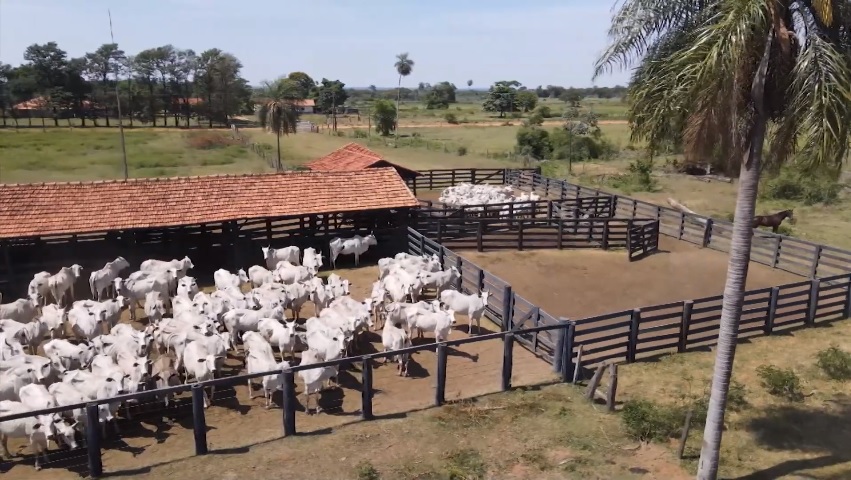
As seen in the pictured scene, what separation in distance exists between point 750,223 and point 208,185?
17269 mm

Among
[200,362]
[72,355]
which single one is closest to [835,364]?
[200,362]

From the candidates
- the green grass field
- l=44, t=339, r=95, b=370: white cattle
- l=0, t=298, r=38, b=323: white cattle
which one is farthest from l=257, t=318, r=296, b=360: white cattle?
the green grass field

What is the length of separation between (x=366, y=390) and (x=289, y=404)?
4.44ft

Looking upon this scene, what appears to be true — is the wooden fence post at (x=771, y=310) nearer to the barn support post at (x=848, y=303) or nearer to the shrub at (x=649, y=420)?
the barn support post at (x=848, y=303)

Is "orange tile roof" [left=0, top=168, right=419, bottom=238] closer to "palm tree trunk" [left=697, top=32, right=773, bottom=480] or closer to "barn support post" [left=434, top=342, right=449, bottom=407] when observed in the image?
"barn support post" [left=434, top=342, right=449, bottom=407]

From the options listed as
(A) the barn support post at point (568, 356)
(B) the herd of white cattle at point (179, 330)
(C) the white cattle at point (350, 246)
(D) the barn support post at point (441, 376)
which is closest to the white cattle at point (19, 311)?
(B) the herd of white cattle at point (179, 330)

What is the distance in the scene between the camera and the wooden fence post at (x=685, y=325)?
14148 millimetres

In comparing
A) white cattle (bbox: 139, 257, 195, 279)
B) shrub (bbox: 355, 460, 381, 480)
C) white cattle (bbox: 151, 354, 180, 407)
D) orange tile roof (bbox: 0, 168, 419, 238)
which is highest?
orange tile roof (bbox: 0, 168, 419, 238)

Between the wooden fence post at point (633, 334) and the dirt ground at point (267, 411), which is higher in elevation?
the wooden fence post at point (633, 334)

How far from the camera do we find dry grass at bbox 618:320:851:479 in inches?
405

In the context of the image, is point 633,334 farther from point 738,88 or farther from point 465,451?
point 738,88

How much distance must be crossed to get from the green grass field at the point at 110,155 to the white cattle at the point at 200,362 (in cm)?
3220

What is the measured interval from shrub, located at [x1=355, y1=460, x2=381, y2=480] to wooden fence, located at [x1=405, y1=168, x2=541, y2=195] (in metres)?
27.0

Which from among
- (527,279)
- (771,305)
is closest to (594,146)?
(527,279)
